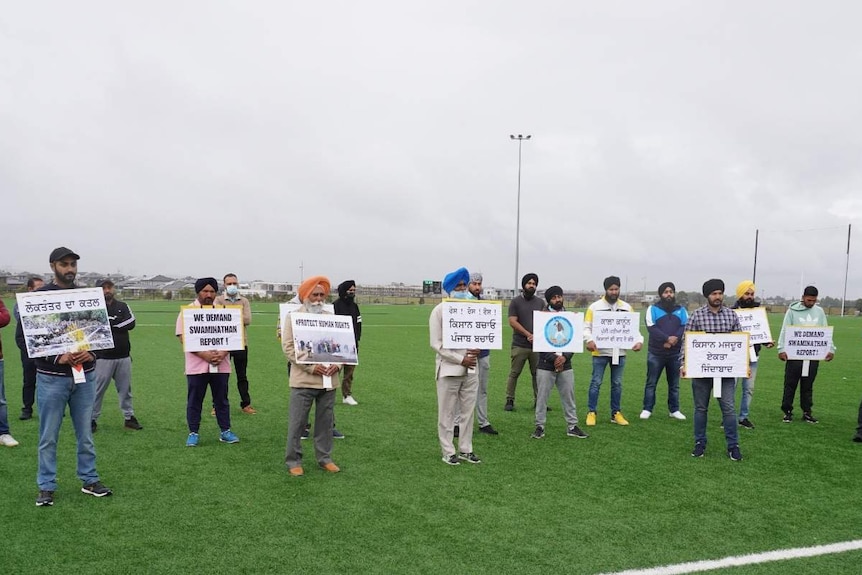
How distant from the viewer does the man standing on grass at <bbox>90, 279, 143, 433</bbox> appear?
8109mm

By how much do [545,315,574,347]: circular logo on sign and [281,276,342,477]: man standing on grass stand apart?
2.99 m

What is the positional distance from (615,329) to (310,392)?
4714 mm

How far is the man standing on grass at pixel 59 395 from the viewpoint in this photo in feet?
17.4

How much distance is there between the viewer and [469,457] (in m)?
6.93

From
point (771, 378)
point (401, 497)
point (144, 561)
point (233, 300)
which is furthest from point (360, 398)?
point (771, 378)

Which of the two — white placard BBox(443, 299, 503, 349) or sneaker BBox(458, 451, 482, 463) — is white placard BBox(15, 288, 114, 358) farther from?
sneaker BBox(458, 451, 482, 463)

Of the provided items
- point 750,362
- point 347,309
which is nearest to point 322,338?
point 347,309

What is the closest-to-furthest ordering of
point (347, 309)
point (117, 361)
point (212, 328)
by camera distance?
point (212, 328) → point (117, 361) → point (347, 309)

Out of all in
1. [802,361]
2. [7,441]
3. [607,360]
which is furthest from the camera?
[802,361]

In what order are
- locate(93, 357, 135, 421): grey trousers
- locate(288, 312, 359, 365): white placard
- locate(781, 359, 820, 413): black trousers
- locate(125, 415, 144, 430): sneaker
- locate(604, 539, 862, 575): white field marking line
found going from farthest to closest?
locate(781, 359, 820, 413): black trousers → locate(125, 415, 144, 430): sneaker → locate(93, 357, 135, 421): grey trousers → locate(288, 312, 359, 365): white placard → locate(604, 539, 862, 575): white field marking line

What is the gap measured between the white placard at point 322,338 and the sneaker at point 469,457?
1.65 m

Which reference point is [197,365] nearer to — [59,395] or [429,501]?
[59,395]

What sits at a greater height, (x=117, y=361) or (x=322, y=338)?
(x=322, y=338)

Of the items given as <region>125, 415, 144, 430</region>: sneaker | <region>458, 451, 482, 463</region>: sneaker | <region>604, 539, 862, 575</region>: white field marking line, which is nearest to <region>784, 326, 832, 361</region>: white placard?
<region>604, 539, 862, 575</region>: white field marking line
